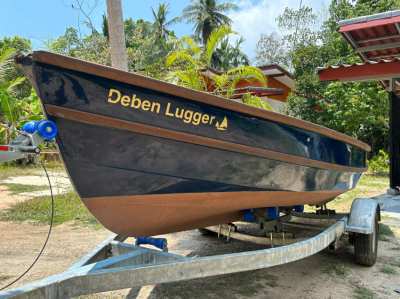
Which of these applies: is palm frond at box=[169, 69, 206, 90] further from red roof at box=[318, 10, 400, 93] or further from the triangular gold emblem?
the triangular gold emblem

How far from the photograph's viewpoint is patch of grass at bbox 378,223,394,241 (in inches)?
208

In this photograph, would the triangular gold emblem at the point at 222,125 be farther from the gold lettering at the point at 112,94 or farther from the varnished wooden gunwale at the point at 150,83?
the gold lettering at the point at 112,94

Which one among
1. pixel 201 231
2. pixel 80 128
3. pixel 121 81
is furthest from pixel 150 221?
pixel 201 231

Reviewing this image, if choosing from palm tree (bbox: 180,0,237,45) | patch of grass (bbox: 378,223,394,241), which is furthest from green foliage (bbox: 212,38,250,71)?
patch of grass (bbox: 378,223,394,241)

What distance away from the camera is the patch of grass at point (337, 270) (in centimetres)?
388

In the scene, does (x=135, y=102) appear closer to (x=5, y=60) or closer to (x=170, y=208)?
(x=170, y=208)

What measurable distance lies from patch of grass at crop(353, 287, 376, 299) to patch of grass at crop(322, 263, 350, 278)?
0.35 m

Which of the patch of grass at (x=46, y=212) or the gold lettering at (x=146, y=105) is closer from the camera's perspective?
the gold lettering at (x=146, y=105)

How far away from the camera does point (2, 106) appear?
489 inches

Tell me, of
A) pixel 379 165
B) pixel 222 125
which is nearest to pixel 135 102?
pixel 222 125

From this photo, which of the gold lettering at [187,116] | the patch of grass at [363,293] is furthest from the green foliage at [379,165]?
the gold lettering at [187,116]

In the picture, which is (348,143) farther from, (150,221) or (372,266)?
(150,221)

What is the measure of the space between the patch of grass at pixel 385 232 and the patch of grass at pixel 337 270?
146cm

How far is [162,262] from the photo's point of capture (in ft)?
9.12
